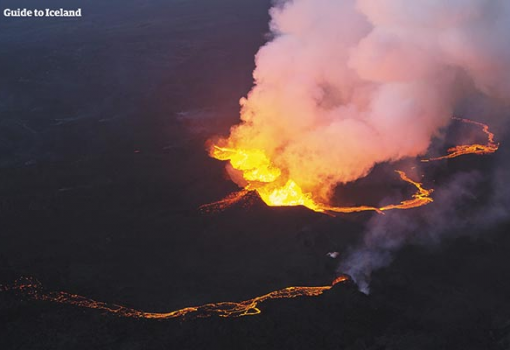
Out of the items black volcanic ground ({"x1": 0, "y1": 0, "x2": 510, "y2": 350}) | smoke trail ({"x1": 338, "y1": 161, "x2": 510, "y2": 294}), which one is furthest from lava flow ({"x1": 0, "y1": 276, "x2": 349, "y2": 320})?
smoke trail ({"x1": 338, "y1": 161, "x2": 510, "y2": 294})

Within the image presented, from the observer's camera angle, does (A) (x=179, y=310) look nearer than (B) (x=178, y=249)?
Yes

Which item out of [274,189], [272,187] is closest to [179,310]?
[274,189]

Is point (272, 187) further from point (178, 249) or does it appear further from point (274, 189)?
point (178, 249)

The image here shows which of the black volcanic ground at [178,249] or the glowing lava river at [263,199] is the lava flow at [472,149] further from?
the black volcanic ground at [178,249]

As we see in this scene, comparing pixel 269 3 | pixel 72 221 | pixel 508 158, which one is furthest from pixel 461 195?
pixel 269 3

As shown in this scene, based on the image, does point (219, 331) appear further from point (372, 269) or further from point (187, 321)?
point (372, 269)

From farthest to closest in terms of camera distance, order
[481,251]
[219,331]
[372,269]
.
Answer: [481,251], [372,269], [219,331]

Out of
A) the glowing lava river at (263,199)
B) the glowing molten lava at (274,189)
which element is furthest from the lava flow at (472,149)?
the glowing molten lava at (274,189)
